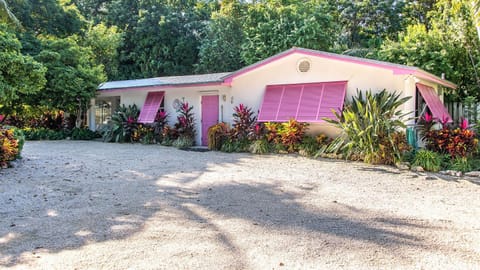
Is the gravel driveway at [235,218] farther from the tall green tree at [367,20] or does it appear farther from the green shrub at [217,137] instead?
the tall green tree at [367,20]

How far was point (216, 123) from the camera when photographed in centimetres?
1432

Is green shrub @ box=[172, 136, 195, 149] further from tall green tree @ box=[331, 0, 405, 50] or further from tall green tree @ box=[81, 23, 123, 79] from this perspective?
tall green tree @ box=[331, 0, 405, 50]

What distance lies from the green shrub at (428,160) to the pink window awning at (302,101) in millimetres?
2692

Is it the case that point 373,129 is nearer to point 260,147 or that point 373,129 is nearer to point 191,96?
point 260,147

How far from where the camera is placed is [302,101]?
1187cm

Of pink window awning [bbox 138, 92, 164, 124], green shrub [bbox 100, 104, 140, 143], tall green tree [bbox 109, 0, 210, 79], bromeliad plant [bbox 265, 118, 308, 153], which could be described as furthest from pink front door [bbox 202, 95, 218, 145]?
tall green tree [bbox 109, 0, 210, 79]

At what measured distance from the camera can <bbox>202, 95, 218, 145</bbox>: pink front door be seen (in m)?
14.3

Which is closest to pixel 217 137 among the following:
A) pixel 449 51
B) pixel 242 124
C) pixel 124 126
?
pixel 242 124

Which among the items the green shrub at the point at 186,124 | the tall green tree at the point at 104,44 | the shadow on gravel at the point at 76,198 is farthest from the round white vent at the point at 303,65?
the tall green tree at the point at 104,44

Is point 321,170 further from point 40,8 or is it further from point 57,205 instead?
point 40,8

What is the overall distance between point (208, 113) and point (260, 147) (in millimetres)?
3459

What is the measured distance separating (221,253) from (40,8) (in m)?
17.4

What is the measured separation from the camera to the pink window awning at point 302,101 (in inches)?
445

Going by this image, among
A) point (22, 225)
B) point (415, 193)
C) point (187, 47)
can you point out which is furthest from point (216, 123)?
point (187, 47)
